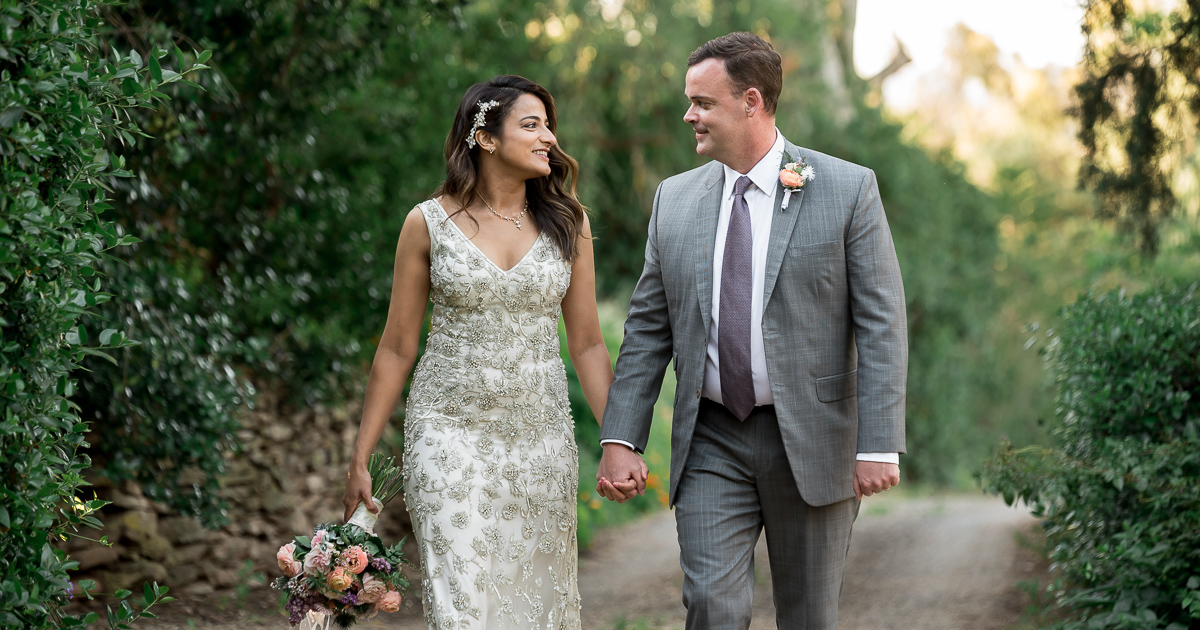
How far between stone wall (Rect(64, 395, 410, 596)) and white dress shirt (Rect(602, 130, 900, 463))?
3761mm

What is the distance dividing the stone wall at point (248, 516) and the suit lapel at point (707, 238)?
12.3 ft

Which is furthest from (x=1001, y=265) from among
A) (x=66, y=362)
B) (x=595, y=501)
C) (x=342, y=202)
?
(x=66, y=362)

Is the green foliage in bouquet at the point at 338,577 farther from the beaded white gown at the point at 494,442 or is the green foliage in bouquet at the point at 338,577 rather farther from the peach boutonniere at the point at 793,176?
the peach boutonniere at the point at 793,176

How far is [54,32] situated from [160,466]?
3505 millimetres

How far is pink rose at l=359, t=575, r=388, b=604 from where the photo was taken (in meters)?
3.26

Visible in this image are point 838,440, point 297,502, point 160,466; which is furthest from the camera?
point 297,502

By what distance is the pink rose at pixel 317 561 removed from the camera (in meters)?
3.24

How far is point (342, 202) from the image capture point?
7105 millimetres

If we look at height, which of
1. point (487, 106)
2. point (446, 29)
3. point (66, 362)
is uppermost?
point (446, 29)

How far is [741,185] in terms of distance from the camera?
11.5 feet

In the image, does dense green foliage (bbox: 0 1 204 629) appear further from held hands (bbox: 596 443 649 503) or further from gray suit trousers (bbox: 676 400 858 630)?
gray suit trousers (bbox: 676 400 858 630)

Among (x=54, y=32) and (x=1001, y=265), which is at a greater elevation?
(x=54, y=32)

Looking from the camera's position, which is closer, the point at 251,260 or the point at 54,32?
the point at 54,32

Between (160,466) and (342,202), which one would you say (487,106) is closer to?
(160,466)
